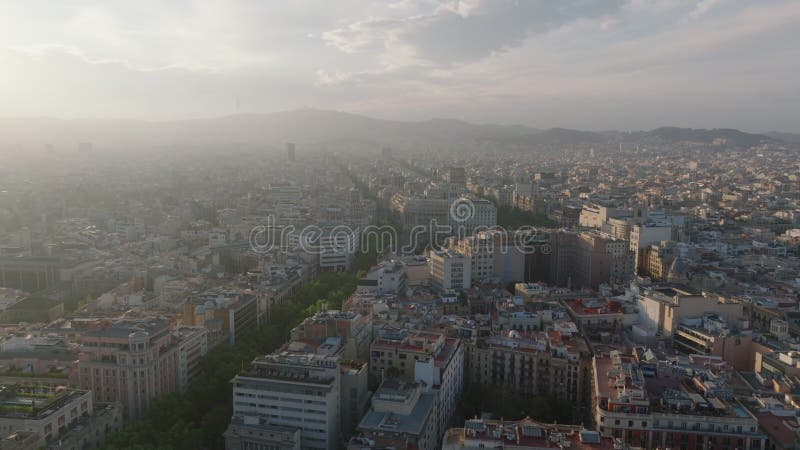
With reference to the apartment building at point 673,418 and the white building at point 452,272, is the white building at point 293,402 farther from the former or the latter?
the white building at point 452,272

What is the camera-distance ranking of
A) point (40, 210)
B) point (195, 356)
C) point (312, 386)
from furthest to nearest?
point (40, 210), point (195, 356), point (312, 386)

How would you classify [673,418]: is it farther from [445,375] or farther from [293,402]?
[293,402]

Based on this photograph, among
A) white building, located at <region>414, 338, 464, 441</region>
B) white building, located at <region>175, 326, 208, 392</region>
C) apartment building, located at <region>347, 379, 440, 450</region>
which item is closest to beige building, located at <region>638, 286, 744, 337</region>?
white building, located at <region>414, 338, 464, 441</region>

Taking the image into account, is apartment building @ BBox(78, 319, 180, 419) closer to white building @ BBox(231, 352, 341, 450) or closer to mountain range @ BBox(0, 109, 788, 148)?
white building @ BBox(231, 352, 341, 450)

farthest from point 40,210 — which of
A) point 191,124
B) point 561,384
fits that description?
point 191,124

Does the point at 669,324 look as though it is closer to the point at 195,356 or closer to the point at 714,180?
the point at 195,356
